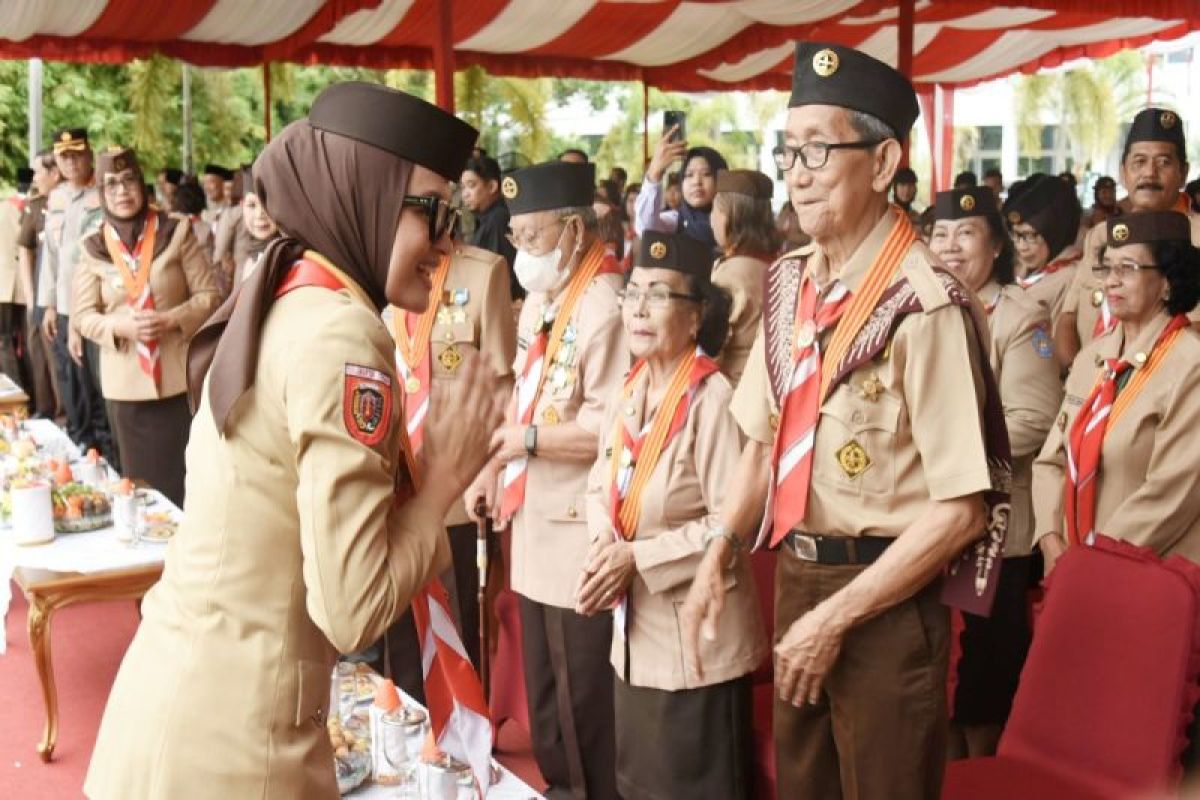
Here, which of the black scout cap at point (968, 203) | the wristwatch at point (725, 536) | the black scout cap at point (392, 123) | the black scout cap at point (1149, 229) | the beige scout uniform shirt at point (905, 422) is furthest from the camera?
the black scout cap at point (968, 203)

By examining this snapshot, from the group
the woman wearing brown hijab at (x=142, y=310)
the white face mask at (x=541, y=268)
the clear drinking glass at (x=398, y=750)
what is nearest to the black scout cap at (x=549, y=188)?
the white face mask at (x=541, y=268)

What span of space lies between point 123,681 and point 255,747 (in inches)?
8.9

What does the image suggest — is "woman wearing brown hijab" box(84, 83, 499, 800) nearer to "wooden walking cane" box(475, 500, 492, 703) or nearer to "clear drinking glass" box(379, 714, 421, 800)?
"clear drinking glass" box(379, 714, 421, 800)

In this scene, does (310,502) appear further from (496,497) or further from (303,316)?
(496,497)

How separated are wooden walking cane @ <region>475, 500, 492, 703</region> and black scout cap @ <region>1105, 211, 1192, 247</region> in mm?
1856

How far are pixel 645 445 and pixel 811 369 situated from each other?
67 cm

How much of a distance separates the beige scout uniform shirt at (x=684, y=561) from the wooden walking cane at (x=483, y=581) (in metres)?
1.03

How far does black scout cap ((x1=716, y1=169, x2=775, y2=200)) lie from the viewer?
4.71m

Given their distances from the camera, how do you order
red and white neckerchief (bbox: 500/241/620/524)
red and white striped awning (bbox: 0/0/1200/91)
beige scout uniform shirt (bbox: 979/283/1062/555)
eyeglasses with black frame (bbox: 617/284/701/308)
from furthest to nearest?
red and white striped awning (bbox: 0/0/1200/91) → beige scout uniform shirt (bbox: 979/283/1062/555) → red and white neckerchief (bbox: 500/241/620/524) → eyeglasses with black frame (bbox: 617/284/701/308)

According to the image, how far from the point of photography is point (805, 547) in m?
2.23

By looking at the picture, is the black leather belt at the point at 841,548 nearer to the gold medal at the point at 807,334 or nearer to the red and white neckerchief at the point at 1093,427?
the gold medal at the point at 807,334

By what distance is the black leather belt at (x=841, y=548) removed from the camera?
2.16 metres

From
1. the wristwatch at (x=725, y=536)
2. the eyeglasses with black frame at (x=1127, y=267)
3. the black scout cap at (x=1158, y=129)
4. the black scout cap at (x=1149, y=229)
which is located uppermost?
the black scout cap at (x=1158, y=129)

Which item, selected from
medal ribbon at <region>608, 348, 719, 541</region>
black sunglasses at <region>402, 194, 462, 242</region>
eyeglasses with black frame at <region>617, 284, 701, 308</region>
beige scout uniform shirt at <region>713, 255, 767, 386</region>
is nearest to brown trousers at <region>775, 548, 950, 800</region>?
medal ribbon at <region>608, 348, 719, 541</region>
